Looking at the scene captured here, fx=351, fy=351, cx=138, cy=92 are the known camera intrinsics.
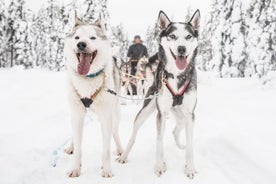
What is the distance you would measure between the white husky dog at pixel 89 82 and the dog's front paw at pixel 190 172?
2.85 feet

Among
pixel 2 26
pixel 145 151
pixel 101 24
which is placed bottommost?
pixel 145 151

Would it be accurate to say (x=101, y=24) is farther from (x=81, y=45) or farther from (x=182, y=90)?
(x=182, y=90)

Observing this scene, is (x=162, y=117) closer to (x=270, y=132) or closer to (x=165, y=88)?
(x=165, y=88)

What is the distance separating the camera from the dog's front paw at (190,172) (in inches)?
154

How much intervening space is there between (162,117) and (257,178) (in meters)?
1.25

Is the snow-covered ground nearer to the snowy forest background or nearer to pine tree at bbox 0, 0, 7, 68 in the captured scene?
the snowy forest background

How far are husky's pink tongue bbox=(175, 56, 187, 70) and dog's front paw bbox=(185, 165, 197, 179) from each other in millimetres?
1138

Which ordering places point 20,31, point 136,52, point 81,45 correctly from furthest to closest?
point 20,31
point 136,52
point 81,45

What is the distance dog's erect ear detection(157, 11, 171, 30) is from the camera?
4.16 m

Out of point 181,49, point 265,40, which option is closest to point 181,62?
point 181,49

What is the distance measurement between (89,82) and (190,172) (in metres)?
1.52

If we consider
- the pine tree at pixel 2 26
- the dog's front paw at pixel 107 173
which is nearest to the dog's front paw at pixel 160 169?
the dog's front paw at pixel 107 173

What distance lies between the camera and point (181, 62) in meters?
3.94

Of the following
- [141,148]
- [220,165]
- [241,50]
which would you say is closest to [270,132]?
[220,165]
